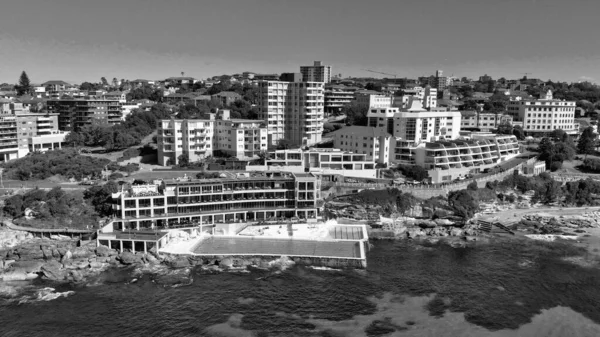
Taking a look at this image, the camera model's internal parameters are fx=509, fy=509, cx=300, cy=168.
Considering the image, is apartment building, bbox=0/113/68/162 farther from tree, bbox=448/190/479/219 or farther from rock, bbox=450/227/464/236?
rock, bbox=450/227/464/236

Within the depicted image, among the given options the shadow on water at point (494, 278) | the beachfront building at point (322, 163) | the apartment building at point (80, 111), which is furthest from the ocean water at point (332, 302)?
the apartment building at point (80, 111)

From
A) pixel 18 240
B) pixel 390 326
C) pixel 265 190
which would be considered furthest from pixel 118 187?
pixel 390 326

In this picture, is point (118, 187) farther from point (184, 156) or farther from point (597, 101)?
point (597, 101)

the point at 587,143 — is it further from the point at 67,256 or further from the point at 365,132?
the point at 67,256

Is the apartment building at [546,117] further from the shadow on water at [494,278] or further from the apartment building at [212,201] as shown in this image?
the apartment building at [212,201]

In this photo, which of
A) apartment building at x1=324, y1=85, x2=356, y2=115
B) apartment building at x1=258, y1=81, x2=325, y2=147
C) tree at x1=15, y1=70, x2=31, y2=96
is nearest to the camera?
apartment building at x1=258, y1=81, x2=325, y2=147

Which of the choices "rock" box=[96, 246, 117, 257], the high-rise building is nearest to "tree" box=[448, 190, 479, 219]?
"rock" box=[96, 246, 117, 257]
